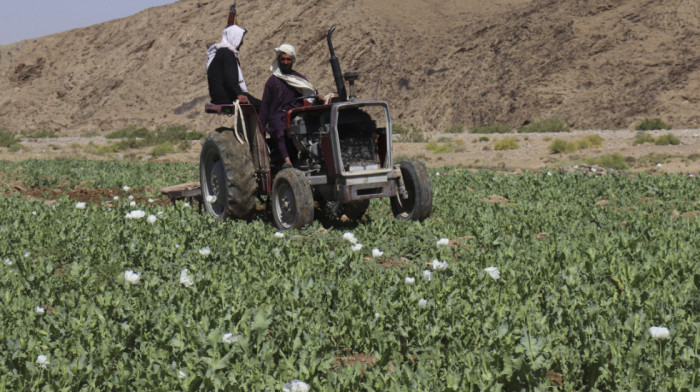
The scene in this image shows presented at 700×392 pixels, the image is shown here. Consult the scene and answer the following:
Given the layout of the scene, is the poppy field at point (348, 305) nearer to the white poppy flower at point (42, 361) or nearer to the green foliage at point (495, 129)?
the white poppy flower at point (42, 361)

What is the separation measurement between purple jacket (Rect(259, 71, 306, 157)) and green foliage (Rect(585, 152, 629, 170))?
1285 centimetres

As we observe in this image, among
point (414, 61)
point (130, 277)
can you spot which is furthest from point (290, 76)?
point (414, 61)

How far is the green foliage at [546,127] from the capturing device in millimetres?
33500

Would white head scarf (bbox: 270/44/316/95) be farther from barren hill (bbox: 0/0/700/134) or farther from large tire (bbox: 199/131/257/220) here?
barren hill (bbox: 0/0/700/134)

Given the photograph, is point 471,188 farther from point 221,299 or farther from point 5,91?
point 5,91

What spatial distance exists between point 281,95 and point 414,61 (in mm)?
39861

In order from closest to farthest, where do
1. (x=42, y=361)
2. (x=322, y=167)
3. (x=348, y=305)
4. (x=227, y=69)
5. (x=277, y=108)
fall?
(x=42, y=361) < (x=348, y=305) < (x=322, y=167) < (x=277, y=108) < (x=227, y=69)

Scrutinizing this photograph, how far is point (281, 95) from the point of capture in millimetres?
7762

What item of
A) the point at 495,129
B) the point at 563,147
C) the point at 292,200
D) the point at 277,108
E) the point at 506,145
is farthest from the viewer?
the point at 495,129

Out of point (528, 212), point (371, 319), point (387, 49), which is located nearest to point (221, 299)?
point (371, 319)

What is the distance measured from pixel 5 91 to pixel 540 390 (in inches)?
2545

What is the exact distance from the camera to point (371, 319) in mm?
4312

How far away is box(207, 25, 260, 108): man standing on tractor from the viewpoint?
820 cm

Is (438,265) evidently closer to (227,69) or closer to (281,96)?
(281,96)
